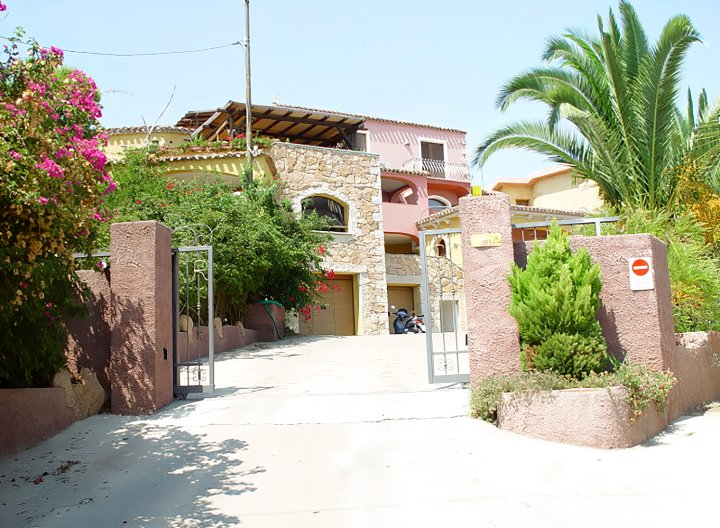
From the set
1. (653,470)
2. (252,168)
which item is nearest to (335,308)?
(252,168)

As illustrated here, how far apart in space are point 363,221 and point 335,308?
135 inches

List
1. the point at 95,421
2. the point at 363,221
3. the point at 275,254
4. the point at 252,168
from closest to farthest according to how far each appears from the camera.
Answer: the point at 95,421, the point at 275,254, the point at 252,168, the point at 363,221

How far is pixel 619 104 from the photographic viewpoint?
514 inches

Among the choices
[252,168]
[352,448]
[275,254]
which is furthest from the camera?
[252,168]

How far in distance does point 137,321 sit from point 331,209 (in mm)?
19069

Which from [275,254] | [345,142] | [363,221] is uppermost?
[345,142]

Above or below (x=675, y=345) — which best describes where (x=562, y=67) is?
above

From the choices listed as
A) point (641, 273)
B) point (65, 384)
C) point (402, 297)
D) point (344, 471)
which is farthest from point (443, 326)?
point (402, 297)

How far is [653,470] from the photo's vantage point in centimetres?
614

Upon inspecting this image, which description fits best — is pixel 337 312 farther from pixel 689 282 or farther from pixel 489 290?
pixel 489 290

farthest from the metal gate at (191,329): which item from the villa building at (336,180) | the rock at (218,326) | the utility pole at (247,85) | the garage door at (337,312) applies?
the garage door at (337,312)

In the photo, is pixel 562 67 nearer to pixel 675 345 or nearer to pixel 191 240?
pixel 675 345

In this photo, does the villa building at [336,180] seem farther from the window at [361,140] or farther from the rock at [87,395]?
the rock at [87,395]

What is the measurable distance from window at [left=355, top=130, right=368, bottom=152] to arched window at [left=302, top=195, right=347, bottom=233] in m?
3.83
